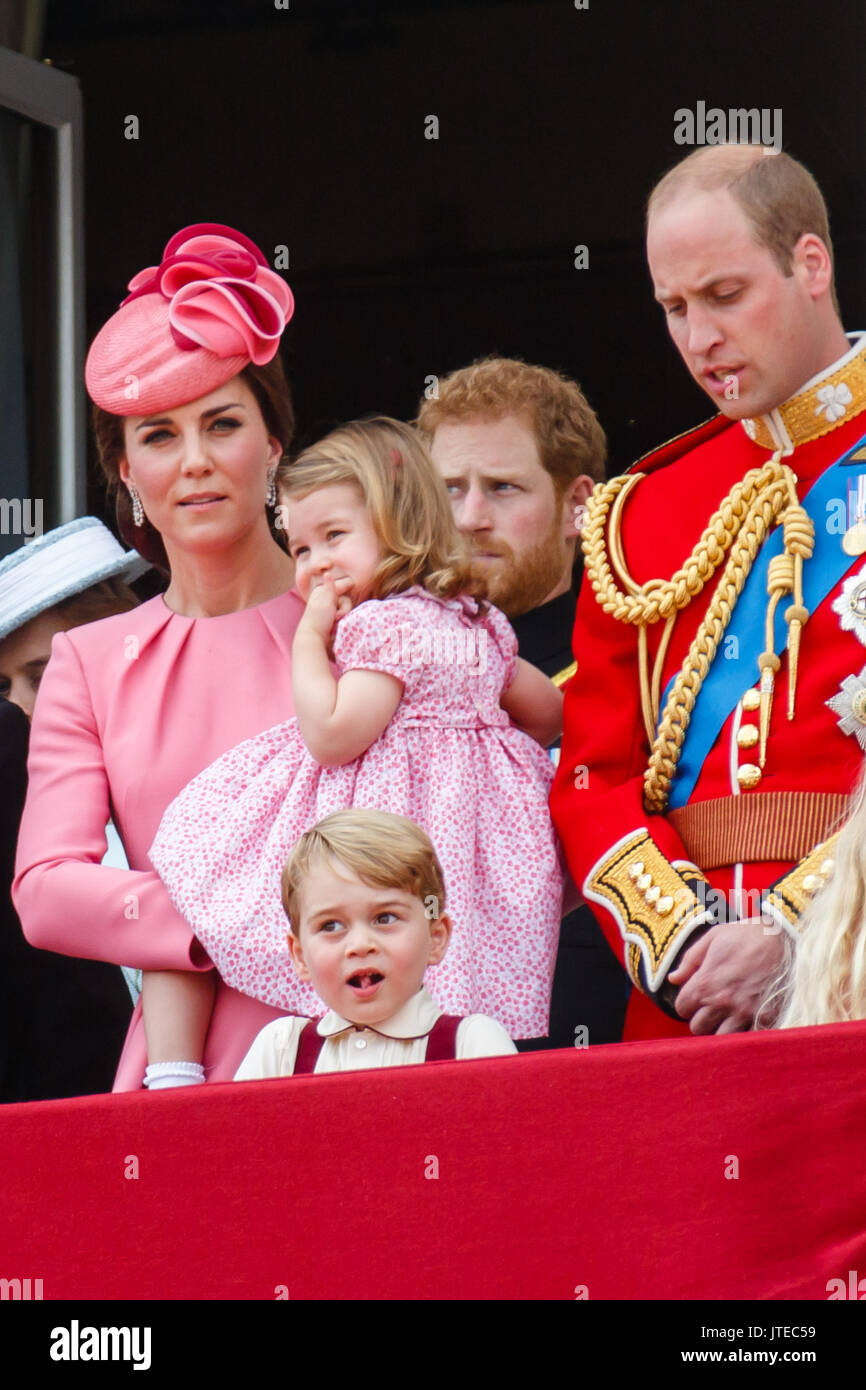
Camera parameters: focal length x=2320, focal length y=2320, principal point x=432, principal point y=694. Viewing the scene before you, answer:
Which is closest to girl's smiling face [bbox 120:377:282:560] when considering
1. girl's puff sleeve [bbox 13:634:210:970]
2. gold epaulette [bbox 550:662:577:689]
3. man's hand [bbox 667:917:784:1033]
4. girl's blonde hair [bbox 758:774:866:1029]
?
girl's puff sleeve [bbox 13:634:210:970]

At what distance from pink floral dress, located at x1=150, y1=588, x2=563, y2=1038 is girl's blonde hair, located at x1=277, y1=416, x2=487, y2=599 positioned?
36 millimetres

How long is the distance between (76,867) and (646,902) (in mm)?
794

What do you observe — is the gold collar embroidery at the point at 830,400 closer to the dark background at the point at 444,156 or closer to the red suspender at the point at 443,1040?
the dark background at the point at 444,156

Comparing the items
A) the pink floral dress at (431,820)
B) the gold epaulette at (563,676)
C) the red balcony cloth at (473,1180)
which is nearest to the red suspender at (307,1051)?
the pink floral dress at (431,820)

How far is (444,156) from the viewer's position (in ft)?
10.7

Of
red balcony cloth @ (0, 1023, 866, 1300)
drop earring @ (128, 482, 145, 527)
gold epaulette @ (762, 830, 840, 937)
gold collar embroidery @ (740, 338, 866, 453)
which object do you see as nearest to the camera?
red balcony cloth @ (0, 1023, 866, 1300)

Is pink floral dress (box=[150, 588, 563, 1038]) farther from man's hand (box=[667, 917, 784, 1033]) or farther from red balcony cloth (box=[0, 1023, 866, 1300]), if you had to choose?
red balcony cloth (box=[0, 1023, 866, 1300])

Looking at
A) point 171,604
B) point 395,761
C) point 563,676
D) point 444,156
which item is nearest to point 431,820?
point 395,761

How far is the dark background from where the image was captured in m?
3.11

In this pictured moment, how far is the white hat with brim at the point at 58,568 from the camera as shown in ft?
10.9

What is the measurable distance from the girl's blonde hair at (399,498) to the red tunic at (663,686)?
187 millimetres

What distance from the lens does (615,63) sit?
3.17 meters

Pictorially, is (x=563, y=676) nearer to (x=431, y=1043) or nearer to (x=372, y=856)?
(x=372, y=856)

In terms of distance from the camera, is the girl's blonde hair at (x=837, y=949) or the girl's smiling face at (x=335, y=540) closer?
the girl's blonde hair at (x=837, y=949)
